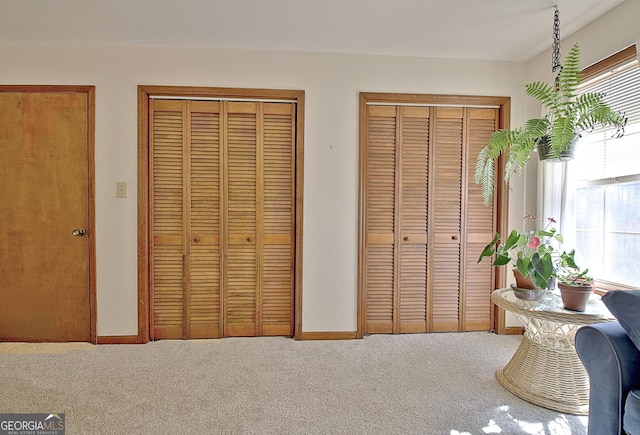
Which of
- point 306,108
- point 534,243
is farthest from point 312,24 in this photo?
point 534,243

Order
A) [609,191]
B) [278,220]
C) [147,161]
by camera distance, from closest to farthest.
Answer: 1. [609,191]
2. [147,161]
3. [278,220]

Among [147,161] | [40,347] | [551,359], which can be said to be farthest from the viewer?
[147,161]

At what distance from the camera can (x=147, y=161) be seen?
2.46 meters

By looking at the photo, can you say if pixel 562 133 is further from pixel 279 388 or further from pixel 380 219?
pixel 279 388

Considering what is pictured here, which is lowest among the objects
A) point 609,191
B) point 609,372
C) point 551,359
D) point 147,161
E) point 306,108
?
point 551,359

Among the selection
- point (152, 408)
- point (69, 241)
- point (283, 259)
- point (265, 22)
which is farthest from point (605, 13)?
point (69, 241)

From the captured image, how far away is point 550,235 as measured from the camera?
5.69ft

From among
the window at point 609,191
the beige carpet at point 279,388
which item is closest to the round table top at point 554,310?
the window at point 609,191

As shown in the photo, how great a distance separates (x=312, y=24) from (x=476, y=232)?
6.49ft

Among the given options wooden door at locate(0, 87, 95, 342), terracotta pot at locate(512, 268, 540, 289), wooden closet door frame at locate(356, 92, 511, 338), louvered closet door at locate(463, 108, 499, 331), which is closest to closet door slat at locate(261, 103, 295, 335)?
wooden closet door frame at locate(356, 92, 511, 338)

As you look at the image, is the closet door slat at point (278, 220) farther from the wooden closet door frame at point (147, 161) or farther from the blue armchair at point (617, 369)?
the blue armchair at point (617, 369)

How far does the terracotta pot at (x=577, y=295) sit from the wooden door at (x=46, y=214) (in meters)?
3.06

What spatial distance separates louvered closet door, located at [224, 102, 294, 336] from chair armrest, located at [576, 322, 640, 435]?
6.05ft

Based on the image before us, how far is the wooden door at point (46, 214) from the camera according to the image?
2385 millimetres
